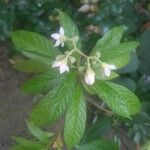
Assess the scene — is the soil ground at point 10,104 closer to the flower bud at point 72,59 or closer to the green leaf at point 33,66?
the green leaf at point 33,66

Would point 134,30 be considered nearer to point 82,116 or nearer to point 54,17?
point 54,17

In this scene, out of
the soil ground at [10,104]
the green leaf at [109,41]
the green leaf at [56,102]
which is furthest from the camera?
the soil ground at [10,104]

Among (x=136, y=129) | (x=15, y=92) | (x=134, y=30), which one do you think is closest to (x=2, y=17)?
(x=15, y=92)

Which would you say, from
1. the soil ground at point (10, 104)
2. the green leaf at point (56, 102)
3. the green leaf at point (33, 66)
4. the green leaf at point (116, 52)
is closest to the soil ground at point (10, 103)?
the soil ground at point (10, 104)

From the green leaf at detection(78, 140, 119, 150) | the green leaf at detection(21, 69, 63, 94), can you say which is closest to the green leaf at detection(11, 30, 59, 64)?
the green leaf at detection(21, 69, 63, 94)

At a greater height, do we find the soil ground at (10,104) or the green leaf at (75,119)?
the soil ground at (10,104)

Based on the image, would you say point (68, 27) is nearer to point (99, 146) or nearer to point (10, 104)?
point (99, 146)

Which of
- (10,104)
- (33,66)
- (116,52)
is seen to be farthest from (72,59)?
(10,104)
